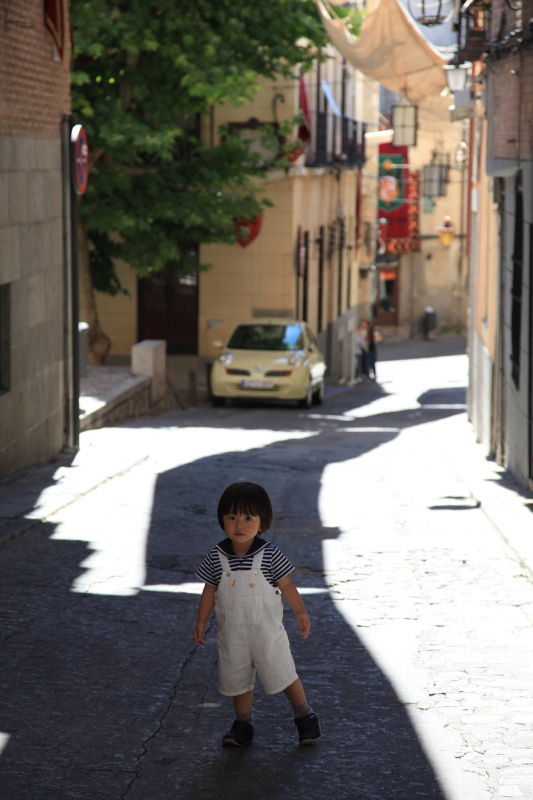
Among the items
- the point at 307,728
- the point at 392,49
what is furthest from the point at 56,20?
the point at 392,49

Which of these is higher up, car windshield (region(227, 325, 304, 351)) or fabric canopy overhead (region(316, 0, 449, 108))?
fabric canopy overhead (region(316, 0, 449, 108))

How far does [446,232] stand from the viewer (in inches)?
1929

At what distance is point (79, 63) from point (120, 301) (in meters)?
6.64

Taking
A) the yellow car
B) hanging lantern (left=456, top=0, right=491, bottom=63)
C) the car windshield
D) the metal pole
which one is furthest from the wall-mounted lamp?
the metal pole

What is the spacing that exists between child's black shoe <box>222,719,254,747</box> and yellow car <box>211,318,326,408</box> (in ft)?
53.9

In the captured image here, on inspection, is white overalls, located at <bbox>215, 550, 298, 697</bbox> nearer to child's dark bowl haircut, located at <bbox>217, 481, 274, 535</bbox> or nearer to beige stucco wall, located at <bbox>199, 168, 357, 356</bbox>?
child's dark bowl haircut, located at <bbox>217, 481, 274, 535</bbox>

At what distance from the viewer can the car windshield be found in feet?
73.2

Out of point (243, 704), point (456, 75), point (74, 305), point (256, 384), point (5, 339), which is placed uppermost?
point (456, 75)

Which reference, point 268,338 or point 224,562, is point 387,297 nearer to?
point 268,338

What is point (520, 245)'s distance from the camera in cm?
1229

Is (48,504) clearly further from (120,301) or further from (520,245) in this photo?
(120,301)

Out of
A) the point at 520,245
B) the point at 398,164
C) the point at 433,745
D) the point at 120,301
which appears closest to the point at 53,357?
the point at 520,245

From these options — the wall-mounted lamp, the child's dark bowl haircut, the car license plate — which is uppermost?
the wall-mounted lamp

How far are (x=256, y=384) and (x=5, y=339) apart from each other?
10923mm
